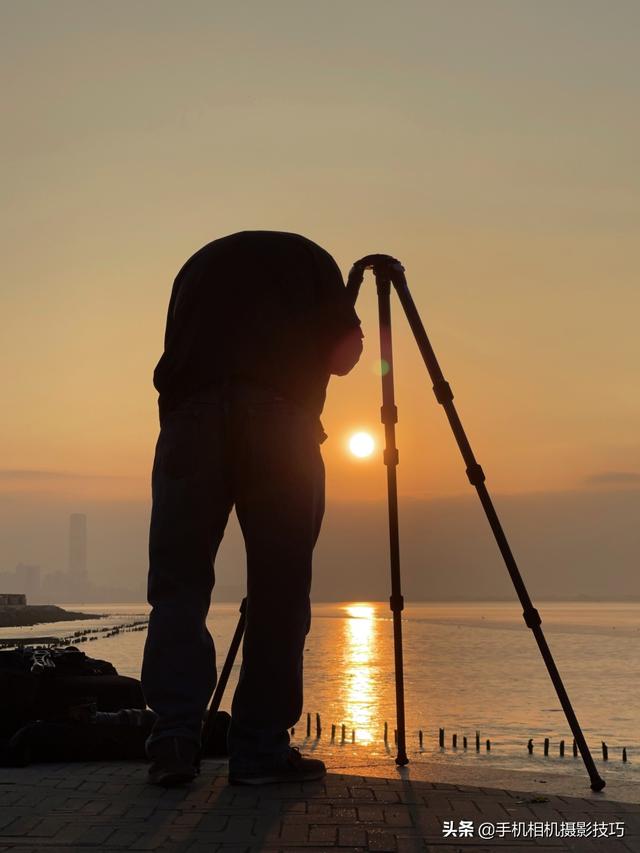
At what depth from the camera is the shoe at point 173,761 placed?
452 centimetres

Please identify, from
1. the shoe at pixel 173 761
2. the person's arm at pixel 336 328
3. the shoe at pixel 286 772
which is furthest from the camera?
the person's arm at pixel 336 328

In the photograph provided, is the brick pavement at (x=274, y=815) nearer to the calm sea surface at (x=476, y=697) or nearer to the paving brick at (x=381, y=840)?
the paving brick at (x=381, y=840)

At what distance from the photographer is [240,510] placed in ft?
16.1

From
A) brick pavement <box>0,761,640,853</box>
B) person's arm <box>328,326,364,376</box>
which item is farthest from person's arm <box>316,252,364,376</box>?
brick pavement <box>0,761,640,853</box>

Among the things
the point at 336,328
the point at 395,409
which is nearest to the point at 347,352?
the point at 336,328

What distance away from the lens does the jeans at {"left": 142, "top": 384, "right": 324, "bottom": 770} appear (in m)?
4.74

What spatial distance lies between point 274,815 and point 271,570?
1235mm

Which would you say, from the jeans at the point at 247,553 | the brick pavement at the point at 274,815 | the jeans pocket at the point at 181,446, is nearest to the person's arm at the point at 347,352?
the jeans at the point at 247,553

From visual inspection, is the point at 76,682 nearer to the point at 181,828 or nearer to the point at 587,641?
the point at 181,828

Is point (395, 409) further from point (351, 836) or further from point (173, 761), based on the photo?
point (351, 836)

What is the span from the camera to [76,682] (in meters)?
5.94

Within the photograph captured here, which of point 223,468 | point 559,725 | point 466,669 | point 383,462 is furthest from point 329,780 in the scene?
point 466,669

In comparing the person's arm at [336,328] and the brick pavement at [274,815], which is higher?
the person's arm at [336,328]

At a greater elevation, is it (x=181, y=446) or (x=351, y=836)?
(x=181, y=446)
